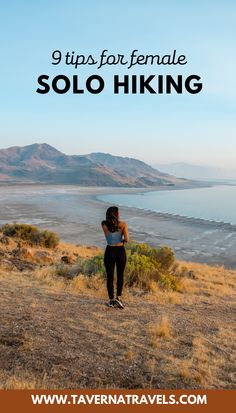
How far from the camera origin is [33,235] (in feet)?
73.7

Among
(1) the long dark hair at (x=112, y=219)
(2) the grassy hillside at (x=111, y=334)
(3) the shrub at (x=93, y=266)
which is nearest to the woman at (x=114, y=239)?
(1) the long dark hair at (x=112, y=219)

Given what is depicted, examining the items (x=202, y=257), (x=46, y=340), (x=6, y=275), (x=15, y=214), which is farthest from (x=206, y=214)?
(x=46, y=340)

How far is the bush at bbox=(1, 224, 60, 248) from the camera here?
69.8 feet

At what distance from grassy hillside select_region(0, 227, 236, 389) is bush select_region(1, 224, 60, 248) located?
29.2 ft

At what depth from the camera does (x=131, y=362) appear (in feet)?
19.9

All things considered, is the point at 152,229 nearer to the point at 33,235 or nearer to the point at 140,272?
the point at 33,235

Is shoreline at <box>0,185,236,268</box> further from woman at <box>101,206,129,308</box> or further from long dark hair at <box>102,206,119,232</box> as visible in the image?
long dark hair at <box>102,206,119,232</box>

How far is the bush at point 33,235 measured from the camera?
2127 cm

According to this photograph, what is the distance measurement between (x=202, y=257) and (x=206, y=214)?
28.7 metres

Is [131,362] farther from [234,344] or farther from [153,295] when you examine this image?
[153,295]

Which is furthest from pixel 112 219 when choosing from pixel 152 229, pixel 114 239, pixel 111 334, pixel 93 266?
pixel 152 229

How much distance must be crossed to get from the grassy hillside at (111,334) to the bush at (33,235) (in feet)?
29.2

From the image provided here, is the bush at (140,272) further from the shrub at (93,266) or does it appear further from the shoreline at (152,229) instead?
the shoreline at (152,229)

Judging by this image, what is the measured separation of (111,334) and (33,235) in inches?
627
